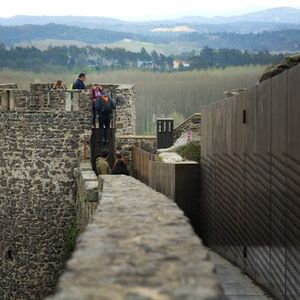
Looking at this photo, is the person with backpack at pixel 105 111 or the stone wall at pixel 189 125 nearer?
the person with backpack at pixel 105 111

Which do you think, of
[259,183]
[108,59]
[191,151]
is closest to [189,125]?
[191,151]

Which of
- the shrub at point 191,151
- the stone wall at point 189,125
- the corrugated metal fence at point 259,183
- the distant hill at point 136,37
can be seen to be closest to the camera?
the corrugated metal fence at point 259,183

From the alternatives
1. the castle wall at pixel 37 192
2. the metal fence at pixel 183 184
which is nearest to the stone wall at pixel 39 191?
the castle wall at pixel 37 192

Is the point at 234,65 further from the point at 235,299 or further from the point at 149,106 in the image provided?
the point at 235,299

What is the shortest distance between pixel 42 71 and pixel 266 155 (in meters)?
62.3

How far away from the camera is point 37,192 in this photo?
63.8 feet

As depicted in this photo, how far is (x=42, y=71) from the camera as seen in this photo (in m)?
70.5

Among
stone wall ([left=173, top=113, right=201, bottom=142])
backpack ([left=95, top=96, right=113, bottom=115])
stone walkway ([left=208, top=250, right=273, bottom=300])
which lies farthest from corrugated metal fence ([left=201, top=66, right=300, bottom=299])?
stone wall ([left=173, top=113, right=201, bottom=142])

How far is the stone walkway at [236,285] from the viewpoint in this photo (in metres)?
9.36

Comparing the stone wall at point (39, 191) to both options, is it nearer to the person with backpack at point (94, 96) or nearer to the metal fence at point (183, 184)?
the person with backpack at point (94, 96)

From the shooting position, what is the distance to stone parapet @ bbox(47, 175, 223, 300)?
3.71 metres

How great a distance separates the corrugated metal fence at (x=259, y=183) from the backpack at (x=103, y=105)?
611cm

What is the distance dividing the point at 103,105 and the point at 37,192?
7.41ft

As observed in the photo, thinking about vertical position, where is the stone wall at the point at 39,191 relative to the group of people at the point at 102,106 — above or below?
below
